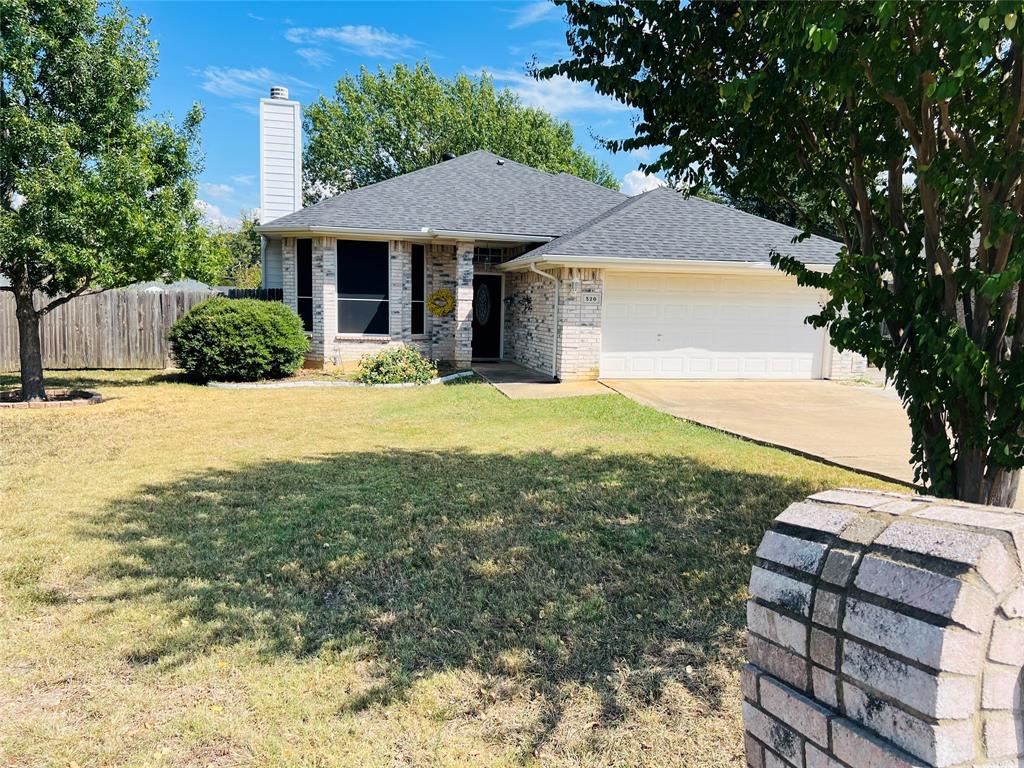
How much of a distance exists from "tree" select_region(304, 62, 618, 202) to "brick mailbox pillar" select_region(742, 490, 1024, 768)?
113 ft

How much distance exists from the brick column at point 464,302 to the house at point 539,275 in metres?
0.03

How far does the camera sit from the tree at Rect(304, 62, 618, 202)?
112ft

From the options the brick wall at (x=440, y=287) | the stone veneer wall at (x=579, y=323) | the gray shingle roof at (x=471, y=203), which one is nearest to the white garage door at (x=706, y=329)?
the stone veneer wall at (x=579, y=323)

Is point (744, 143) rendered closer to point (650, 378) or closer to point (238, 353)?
point (650, 378)

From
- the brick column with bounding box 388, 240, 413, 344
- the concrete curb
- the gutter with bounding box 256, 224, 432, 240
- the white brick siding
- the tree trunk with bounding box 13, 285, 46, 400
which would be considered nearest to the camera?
the tree trunk with bounding box 13, 285, 46, 400

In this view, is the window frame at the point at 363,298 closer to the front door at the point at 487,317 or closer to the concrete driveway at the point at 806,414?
the front door at the point at 487,317

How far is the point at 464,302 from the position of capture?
1622 cm

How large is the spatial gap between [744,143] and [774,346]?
37.5 ft

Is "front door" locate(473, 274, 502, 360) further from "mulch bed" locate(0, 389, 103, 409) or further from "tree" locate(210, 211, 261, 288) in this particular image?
"tree" locate(210, 211, 261, 288)

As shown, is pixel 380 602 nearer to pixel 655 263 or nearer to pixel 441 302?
pixel 655 263

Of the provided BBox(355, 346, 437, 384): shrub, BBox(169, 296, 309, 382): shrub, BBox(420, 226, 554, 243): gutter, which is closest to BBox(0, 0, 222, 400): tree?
BBox(169, 296, 309, 382): shrub

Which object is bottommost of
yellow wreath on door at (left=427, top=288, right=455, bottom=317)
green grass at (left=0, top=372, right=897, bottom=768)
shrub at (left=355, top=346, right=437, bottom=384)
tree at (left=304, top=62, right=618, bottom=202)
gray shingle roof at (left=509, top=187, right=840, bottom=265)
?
green grass at (left=0, top=372, right=897, bottom=768)

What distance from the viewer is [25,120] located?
34.3ft

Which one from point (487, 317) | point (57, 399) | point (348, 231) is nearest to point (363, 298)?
point (348, 231)
